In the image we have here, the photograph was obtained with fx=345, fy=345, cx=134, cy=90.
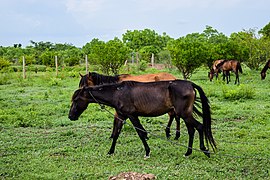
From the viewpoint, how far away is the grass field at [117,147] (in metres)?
5.30

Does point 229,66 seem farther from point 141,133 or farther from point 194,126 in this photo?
point 141,133

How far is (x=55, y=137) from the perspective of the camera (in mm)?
7531

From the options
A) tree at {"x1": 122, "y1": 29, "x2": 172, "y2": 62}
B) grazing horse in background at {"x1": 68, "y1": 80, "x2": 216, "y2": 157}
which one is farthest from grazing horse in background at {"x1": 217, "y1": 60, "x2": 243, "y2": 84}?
tree at {"x1": 122, "y1": 29, "x2": 172, "y2": 62}

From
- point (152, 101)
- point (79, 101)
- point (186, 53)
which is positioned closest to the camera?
point (152, 101)

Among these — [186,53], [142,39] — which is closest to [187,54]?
[186,53]

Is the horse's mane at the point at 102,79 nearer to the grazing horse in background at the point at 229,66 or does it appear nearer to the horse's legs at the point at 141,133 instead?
the horse's legs at the point at 141,133

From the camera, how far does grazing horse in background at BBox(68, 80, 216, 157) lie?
593 centimetres

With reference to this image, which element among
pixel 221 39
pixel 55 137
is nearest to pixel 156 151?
pixel 55 137

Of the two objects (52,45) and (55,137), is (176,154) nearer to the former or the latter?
(55,137)

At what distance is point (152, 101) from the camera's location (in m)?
6.11

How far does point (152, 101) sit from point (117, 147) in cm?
125

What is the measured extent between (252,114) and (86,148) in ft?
16.4

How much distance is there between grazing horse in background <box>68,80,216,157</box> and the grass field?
0.36 meters

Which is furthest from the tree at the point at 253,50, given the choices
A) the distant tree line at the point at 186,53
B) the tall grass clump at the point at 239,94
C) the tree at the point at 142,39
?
the tree at the point at 142,39
